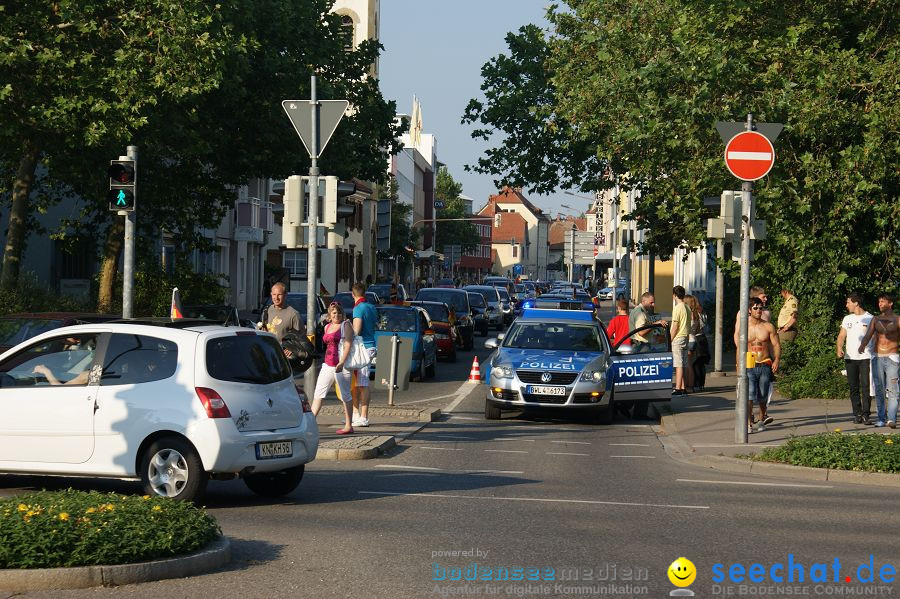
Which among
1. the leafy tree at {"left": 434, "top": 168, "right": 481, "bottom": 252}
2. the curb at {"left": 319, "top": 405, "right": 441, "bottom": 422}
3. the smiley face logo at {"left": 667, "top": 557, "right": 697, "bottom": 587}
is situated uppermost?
the leafy tree at {"left": 434, "top": 168, "right": 481, "bottom": 252}

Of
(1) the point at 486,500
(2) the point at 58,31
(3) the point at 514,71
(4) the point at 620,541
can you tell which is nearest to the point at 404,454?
(1) the point at 486,500

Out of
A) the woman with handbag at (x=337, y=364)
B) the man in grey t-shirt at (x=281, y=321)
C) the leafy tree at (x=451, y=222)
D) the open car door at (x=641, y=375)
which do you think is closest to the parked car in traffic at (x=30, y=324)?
the man in grey t-shirt at (x=281, y=321)

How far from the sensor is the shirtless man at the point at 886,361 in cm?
1961

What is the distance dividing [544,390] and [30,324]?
7.47 metres

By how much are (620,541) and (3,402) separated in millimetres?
5451

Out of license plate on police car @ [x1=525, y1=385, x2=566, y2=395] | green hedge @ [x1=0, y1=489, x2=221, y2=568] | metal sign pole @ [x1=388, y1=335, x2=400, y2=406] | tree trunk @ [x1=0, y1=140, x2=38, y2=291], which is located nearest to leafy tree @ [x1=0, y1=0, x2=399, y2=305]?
tree trunk @ [x1=0, y1=140, x2=38, y2=291]

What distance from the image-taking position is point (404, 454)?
1623cm

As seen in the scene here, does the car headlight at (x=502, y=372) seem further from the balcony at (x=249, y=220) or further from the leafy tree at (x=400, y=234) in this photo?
the leafy tree at (x=400, y=234)

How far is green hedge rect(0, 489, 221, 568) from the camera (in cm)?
799

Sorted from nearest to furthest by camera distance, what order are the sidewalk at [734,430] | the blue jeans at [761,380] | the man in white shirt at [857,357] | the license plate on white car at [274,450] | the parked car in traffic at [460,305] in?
1. the license plate on white car at [274,450]
2. the sidewalk at [734,430]
3. the blue jeans at [761,380]
4. the man in white shirt at [857,357]
5. the parked car in traffic at [460,305]

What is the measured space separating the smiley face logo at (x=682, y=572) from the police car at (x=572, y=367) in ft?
37.9

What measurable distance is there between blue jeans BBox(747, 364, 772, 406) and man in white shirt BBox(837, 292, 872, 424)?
1.49m

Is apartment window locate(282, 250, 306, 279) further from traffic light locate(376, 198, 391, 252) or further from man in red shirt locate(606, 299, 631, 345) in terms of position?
man in red shirt locate(606, 299, 631, 345)

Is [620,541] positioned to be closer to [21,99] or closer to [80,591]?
[80,591]
